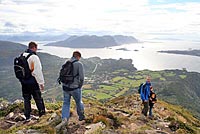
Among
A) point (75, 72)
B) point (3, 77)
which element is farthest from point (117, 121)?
point (3, 77)

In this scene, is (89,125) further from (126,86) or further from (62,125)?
(126,86)

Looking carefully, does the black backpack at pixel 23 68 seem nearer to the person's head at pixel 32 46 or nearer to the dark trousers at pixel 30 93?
the person's head at pixel 32 46

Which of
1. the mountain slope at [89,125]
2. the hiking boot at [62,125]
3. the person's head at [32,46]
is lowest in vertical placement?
the mountain slope at [89,125]

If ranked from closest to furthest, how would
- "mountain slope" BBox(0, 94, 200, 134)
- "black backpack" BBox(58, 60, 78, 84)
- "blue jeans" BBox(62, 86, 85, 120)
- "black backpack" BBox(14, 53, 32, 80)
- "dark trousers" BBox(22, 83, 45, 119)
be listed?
"mountain slope" BBox(0, 94, 200, 134) < "black backpack" BBox(14, 53, 32, 80) < "black backpack" BBox(58, 60, 78, 84) < "dark trousers" BBox(22, 83, 45, 119) < "blue jeans" BBox(62, 86, 85, 120)

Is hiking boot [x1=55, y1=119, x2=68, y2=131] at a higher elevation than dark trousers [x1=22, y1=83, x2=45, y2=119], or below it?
below

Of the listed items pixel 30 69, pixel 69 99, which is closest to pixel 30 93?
pixel 30 69

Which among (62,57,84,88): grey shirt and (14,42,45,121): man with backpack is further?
(62,57,84,88): grey shirt

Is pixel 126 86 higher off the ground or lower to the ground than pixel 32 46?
lower

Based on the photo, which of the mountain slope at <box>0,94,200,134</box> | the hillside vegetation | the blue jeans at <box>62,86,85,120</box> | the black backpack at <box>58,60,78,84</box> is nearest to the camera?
the mountain slope at <box>0,94,200,134</box>

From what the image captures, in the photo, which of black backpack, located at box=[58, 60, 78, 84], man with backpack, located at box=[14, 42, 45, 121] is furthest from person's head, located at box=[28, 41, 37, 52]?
black backpack, located at box=[58, 60, 78, 84]

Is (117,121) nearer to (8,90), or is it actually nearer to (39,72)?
(39,72)

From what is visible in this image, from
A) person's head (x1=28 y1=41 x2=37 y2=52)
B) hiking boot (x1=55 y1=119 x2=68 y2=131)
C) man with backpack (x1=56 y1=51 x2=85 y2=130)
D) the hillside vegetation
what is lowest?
the hillside vegetation

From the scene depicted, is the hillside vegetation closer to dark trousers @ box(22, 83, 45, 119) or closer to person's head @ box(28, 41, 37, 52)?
dark trousers @ box(22, 83, 45, 119)

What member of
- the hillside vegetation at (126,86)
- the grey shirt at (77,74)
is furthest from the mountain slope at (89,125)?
the hillside vegetation at (126,86)
